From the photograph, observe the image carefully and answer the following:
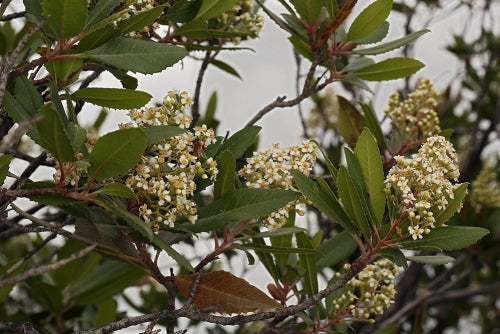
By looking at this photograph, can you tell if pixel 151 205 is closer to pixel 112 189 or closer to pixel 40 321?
pixel 112 189

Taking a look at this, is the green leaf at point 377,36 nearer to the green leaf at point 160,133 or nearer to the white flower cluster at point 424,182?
the white flower cluster at point 424,182

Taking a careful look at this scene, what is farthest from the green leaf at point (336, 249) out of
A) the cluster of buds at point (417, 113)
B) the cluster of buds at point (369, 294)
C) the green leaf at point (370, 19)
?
the green leaf at point (370, 19)

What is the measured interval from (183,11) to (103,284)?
1169 mm

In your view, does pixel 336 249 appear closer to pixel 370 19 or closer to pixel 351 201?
pixel 351 201

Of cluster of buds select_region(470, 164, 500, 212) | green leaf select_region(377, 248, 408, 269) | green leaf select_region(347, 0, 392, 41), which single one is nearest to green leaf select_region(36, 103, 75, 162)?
green leaf select_region(377, 248, 408, 269)

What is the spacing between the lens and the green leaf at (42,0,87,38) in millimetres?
1230

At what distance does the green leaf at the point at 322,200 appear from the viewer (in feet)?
4.66

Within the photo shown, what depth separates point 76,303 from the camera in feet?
7.91

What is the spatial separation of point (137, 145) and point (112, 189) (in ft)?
0.34

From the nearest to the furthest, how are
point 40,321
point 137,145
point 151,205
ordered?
point 137,145 → point 151,205 → point 40,321

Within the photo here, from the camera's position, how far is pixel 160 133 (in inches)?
48.3

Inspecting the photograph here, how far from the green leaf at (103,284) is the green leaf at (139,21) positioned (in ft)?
3.75

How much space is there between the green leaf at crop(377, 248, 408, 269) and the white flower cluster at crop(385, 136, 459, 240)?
0.18 feet

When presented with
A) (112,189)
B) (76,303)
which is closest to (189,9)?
(112,189)
